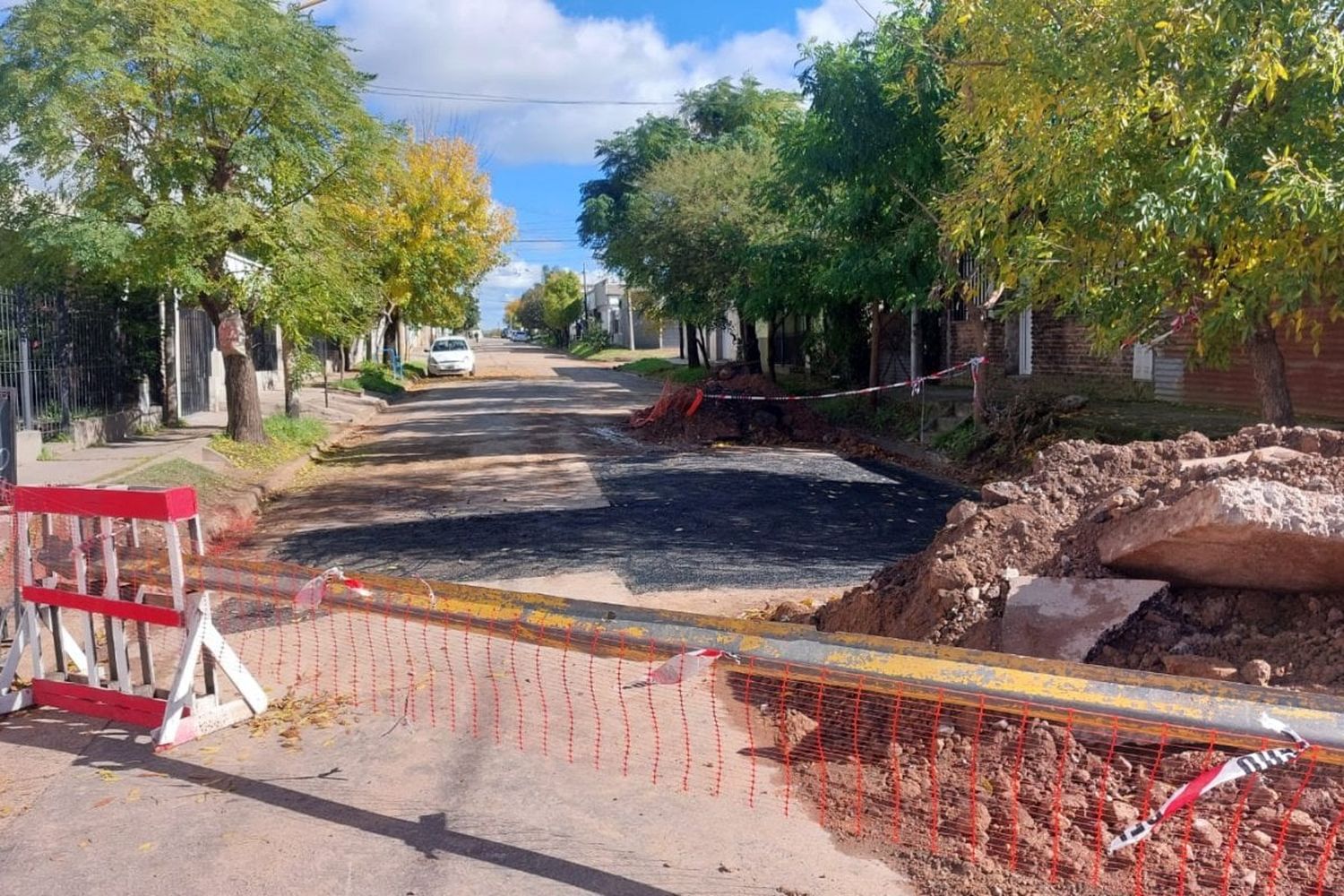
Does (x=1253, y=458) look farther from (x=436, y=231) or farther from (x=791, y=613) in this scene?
(x=436, y=231)

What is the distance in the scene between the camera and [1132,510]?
536 centimetres

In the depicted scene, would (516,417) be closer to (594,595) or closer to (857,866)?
(594,595)

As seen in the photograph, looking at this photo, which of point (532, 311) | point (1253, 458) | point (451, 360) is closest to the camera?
point (1253, 458)

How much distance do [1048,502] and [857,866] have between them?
3097 mm

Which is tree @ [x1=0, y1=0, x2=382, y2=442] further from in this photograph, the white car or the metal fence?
the white car

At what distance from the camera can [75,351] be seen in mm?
16344

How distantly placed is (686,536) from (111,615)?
5.62 meters

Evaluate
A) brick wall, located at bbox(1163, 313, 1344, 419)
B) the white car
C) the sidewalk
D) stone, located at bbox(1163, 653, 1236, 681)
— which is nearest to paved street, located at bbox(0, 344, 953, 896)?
stone, located at bbox(1163, 653, 1236, 681)

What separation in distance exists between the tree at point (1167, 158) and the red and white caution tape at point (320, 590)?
5272 millimetres

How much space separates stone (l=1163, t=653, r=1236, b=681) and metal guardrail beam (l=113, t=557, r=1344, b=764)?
0.83 meters

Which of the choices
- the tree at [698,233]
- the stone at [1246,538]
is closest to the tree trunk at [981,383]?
the tree at [698,233]

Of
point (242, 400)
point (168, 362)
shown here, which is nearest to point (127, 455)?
point (242, 400)

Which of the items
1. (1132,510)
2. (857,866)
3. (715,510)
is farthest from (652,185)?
(857,866)

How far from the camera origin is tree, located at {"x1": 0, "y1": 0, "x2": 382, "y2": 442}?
505 inches
